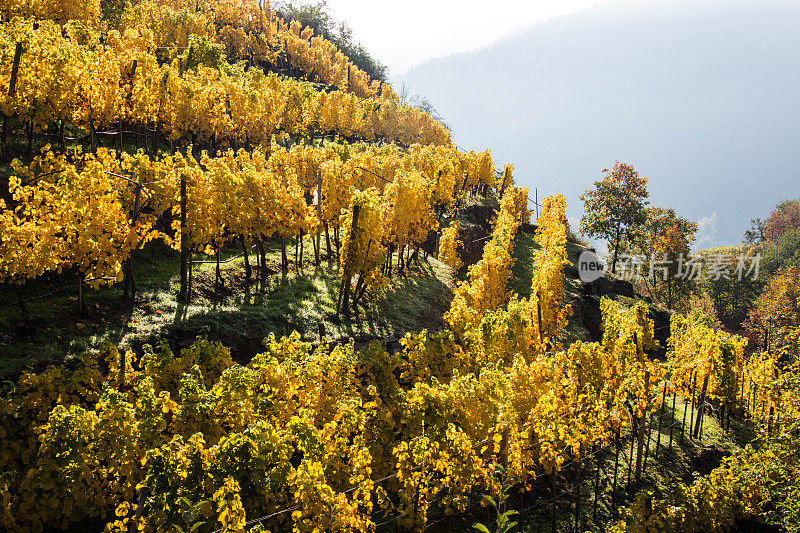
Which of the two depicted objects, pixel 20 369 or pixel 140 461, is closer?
pixel 140 461

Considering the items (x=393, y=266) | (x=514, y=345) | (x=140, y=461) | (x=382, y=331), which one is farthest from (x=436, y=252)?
(x=140, y=461)

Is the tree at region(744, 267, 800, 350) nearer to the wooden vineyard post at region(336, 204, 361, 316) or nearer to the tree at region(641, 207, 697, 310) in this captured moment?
the tree at region(641, 207, 697, 310)

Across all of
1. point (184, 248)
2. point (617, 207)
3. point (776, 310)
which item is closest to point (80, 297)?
point (184, 248)

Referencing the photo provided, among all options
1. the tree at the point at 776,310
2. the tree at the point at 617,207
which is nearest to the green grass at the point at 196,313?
the tree at the point at 617,207

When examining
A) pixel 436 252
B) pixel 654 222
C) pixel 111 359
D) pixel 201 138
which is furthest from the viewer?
pixel 654 222

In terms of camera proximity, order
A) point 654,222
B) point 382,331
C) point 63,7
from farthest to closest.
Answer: point 654,222, point 63,7, point 382,331

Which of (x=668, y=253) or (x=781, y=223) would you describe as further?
(x=781, y=223)

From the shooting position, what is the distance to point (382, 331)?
21016mm

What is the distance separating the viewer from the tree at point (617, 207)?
4850cm

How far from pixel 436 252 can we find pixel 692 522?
1028 inches

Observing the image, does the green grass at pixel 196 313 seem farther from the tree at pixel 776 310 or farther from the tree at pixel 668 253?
the tree at pixel 776 310

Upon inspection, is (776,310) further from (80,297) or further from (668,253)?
(80,297)

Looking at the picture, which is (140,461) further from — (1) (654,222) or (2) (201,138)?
(1) (654,222)

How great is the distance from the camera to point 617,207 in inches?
1921
